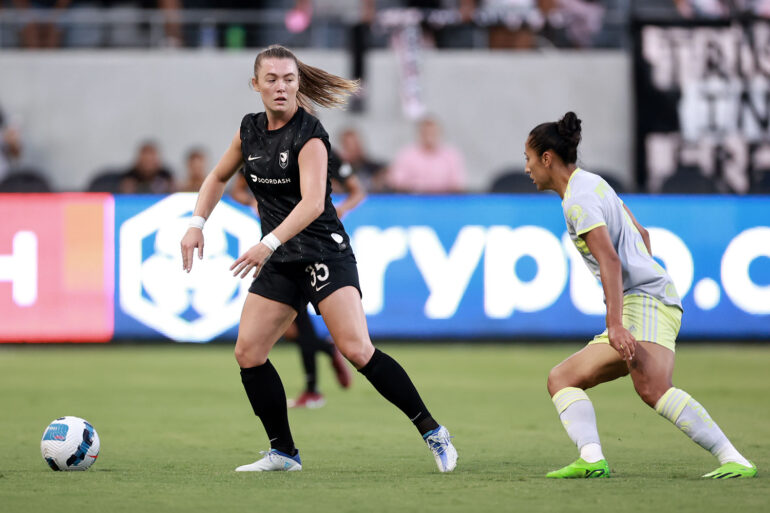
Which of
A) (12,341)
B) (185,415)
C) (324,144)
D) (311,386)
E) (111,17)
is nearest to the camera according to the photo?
(324,144)

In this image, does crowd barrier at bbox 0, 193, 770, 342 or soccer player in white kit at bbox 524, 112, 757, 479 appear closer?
soccer player in white kit at bbox 524, 112, 757, 479

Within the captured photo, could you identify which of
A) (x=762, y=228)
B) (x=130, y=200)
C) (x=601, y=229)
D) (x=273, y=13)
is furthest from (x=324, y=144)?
(x=273, y=13)

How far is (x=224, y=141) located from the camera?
18672 mm

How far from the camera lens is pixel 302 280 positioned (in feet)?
22.2

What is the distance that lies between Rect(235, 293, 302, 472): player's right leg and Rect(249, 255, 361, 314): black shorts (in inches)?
1.8

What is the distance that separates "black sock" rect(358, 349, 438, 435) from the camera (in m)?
6.67

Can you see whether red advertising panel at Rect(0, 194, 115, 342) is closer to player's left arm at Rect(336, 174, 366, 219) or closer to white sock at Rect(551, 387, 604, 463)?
player's left arm at Rect(336, 174, 366, 219)

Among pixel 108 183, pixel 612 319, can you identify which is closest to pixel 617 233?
pixel 612 319

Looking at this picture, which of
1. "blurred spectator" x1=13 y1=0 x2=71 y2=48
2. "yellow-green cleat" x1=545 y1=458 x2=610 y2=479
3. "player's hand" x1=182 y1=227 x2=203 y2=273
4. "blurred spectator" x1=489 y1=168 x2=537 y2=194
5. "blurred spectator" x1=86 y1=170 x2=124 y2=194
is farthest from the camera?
"blurred spectator" x1=13 y1=0 x2=71 y2=48

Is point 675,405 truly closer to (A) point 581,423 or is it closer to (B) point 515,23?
(A) point 581,423

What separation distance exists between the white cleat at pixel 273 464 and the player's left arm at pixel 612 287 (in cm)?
183

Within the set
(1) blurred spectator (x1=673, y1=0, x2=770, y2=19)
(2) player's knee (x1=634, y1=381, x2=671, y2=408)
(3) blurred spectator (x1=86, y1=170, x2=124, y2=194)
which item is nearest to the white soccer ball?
(2) player's knee (x1=634, y1=381, x2=671, y2=408)

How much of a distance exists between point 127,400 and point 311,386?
1.50 m

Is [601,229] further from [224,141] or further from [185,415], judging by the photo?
[224,141]
